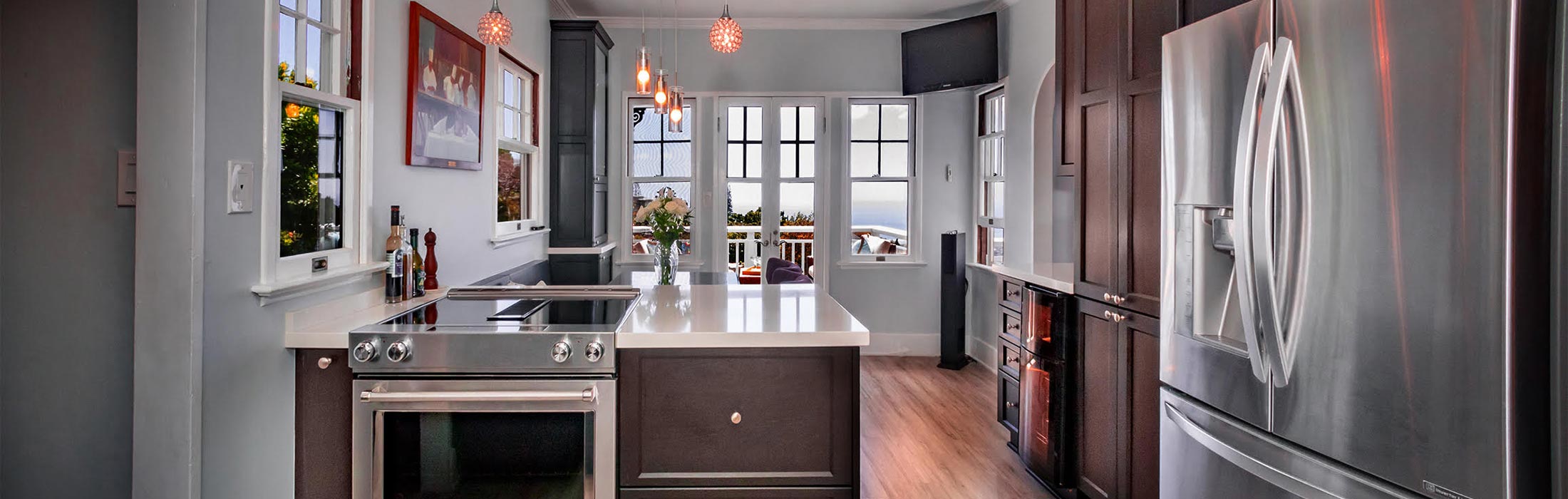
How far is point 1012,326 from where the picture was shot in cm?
329

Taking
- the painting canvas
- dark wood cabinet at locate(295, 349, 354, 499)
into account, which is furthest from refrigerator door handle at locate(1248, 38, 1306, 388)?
the painting canvas

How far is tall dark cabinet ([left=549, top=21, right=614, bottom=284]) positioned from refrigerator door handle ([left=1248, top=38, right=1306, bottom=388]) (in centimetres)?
383

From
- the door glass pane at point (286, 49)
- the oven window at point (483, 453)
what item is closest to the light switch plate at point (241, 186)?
the door glass pane at point (286, 49)

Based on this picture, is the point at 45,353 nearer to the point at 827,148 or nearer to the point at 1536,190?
the point at 1536,190

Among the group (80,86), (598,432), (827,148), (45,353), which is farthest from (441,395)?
(827,148)

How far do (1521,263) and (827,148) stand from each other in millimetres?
4540

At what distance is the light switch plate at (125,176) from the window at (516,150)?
6.44ft

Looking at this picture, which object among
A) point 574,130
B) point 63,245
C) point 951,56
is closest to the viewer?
point 63,245

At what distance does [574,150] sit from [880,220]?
2.29 metres

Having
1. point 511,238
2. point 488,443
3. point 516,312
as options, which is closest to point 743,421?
point 488,443

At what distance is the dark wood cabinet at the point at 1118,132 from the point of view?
7.47 feet

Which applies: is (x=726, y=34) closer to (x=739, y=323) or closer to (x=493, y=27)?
(x=493, y=27)

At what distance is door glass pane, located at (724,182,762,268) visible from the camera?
5.57 metres

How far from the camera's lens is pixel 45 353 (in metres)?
1.61
